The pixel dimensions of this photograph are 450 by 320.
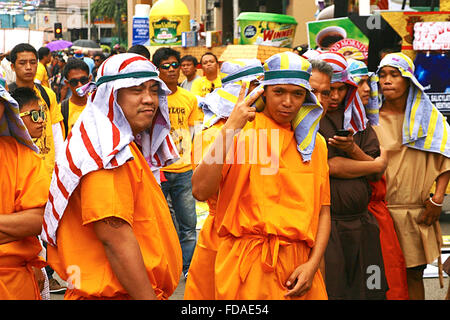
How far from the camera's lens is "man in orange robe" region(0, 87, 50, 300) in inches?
135

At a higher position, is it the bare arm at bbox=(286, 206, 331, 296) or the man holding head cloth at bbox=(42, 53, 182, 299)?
the man holding head cloth at bbox=(42, 53, 182, 299)

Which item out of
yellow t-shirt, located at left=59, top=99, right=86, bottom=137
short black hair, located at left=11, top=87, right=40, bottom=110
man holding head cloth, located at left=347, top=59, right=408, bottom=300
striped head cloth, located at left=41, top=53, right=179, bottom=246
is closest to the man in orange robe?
striped head cloth, located at left=41, top=53, right=179, bottom=246

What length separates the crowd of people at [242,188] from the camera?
313 centimetres

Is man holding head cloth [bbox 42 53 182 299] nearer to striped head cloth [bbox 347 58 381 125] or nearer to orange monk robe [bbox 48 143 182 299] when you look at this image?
orange monk robe [bbox 48 143 182 299]

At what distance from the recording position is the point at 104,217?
3.01 m

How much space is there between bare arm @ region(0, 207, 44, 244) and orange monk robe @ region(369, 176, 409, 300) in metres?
2.87

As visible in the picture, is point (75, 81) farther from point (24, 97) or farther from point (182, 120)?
point (24, 97)

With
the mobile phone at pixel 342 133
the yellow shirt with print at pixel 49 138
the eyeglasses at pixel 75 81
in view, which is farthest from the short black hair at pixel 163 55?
the mobile phone at pixel 342 133

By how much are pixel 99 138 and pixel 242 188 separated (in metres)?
0.97

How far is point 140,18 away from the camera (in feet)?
82.4

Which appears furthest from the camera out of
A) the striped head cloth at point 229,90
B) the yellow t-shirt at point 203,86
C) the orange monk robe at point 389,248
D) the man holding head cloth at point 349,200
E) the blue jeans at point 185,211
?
the yellow t-shirt at point 203,86

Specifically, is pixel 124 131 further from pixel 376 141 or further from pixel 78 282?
pixel 376 141

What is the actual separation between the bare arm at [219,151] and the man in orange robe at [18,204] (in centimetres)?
76

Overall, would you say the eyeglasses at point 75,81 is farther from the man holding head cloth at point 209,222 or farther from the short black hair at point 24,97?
the man holding head cloth at point 209,222
